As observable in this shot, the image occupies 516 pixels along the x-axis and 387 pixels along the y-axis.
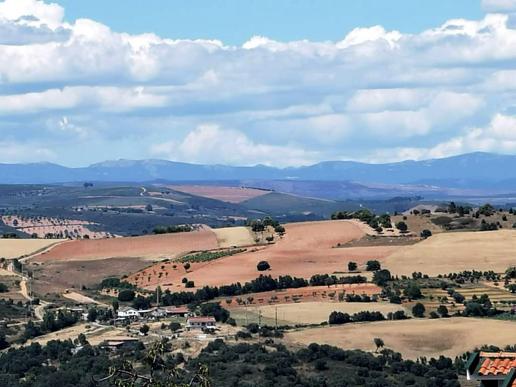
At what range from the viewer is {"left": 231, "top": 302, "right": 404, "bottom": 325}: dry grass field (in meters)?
115

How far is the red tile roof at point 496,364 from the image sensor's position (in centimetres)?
1944

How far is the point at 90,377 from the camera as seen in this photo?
78312mm

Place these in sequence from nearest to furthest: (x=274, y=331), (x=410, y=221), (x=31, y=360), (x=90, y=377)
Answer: (x=90, y=377) < (x=31, y=360) < (x=274, y=331) < (x=410, y=221)

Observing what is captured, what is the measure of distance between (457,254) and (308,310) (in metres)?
33.7

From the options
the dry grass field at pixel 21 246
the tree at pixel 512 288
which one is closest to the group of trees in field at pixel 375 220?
the tree at pixel 512 288

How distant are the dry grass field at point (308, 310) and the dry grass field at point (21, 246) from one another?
175ft

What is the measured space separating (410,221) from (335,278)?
40.2 metres

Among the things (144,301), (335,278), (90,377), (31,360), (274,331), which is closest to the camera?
(90,377)

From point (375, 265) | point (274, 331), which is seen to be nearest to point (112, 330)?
point (274, 331)

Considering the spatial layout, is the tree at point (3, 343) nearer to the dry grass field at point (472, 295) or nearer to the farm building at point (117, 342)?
the farm building at point (117, 342)

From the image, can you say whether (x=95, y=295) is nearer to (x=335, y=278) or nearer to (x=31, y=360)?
(x=335, y=278)

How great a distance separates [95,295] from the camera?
140 m

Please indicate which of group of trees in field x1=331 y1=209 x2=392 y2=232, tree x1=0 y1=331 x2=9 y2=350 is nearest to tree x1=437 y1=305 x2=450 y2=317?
tree x1=0 y1=331 x2=9 y2=350

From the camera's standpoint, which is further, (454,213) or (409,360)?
(454,213)
